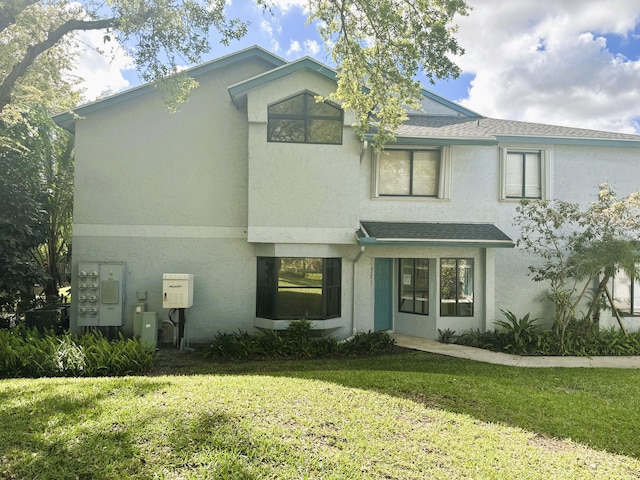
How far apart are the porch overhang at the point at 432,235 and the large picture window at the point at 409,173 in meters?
1.08

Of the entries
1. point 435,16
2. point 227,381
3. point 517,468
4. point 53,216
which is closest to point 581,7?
point 435,16

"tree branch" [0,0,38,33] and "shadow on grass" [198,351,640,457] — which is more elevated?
"tree branch" [0,0,38,33]

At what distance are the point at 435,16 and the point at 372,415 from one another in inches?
298

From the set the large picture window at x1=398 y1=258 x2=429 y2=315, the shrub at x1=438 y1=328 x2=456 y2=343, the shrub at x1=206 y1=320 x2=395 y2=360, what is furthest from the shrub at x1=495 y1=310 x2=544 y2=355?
the shrub at x1=206 y1=320 x2=395 y2=360

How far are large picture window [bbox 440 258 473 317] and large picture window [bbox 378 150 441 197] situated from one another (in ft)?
7.61

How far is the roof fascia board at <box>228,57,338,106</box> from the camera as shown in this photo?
10.1 meters

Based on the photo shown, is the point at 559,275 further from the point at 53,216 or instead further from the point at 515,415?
the point at 53,216

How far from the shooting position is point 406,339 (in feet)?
38.1

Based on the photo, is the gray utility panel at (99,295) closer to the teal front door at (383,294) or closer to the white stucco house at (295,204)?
the white stucco house at (295,204)

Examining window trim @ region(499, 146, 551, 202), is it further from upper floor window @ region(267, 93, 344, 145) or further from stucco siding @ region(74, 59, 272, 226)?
stucco siding @ region(74, 59, 272, 226)

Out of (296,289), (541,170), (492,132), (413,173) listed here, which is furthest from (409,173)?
(296,289)

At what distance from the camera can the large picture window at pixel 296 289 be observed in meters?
10.6

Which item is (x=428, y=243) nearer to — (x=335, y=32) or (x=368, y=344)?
(x=368, y=344)

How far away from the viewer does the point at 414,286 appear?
1224 centimetres
